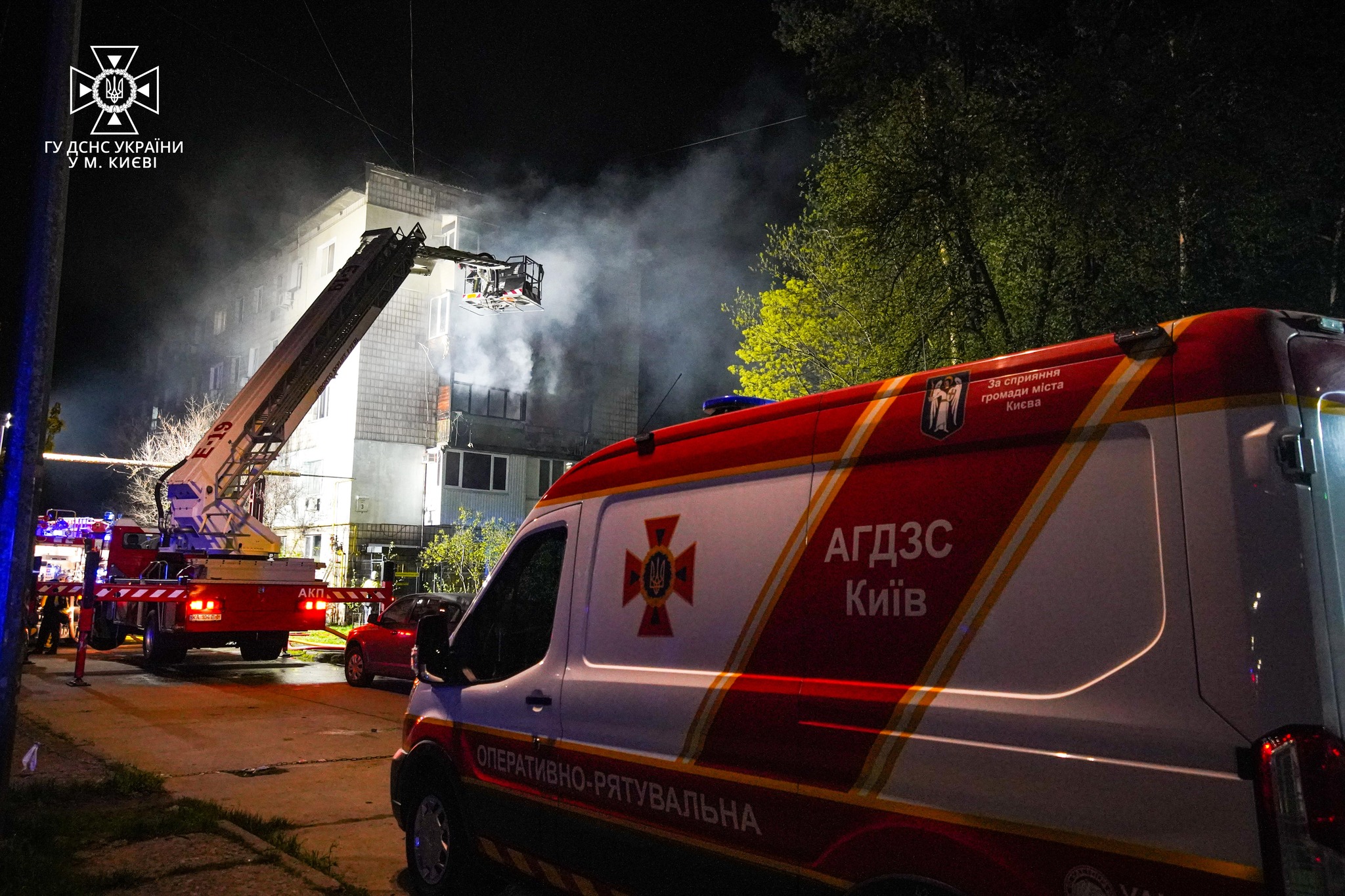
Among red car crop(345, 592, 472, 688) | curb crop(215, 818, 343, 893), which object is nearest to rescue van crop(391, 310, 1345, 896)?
curb crop(215, 818, 343, 893)

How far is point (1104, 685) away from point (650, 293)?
3558 centimetres

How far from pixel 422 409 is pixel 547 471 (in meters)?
5.20

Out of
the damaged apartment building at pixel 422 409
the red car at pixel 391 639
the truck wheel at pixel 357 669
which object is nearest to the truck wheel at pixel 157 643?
the truck wheel at pixel 357 669

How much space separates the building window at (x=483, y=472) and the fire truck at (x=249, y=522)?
15283 millimetres

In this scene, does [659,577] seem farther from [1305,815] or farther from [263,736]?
[263,736]

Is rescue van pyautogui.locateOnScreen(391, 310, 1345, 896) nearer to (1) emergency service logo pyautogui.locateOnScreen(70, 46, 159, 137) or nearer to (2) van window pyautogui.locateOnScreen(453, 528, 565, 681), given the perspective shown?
(2) van window pyautogui.locateOnScreen(453, 528, 565, 681)

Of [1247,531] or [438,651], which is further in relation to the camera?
[438,651]

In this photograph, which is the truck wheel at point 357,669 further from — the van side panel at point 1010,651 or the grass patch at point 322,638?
the van side panel at point 1010,651

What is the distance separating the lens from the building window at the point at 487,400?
32844mm

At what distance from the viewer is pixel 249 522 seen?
51.9ft

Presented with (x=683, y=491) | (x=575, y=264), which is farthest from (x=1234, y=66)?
(x=575, y=264)

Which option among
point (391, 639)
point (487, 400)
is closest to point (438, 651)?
point (391, 639)

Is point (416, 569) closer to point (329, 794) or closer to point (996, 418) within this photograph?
point (329, 794)

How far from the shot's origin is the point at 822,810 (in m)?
2.90
